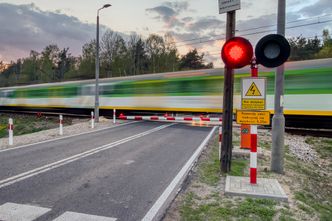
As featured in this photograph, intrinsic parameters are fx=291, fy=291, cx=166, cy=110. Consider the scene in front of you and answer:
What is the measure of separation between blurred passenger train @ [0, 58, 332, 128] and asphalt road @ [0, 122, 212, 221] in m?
8.33

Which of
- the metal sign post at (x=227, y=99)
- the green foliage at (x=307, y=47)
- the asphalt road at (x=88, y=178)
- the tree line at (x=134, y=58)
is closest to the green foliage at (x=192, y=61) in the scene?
the tree line at (x=134, y=58)

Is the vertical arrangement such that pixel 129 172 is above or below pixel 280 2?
below

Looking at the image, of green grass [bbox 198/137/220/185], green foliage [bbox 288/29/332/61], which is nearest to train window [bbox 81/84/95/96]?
green grass [bbox 198/137/220/185]

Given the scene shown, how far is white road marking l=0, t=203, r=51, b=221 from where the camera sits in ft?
13.8

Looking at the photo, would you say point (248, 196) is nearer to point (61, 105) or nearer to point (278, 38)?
point (278, 38)

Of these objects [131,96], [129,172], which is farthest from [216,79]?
[129,172]

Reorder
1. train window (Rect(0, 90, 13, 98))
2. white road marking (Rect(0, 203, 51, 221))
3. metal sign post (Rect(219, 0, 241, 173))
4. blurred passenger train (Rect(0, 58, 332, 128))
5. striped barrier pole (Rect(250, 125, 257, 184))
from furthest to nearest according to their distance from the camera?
train window (Rect(0, 90, 13, 98)) → blurred passenger train (Rect(0, 58, 332, 128)) → metal sign post (Rect(219, 0, 241, 173)) → striped barrier pole (Rect(250, 125, 257, 184)) → white road marking (Rect(0, 203, 51, 221))

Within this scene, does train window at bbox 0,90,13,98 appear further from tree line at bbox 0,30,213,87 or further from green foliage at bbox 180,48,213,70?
green foliage at bbox 180,48,213,70

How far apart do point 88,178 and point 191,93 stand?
49.2ft

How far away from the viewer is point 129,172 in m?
6.92

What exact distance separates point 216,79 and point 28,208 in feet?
54.2

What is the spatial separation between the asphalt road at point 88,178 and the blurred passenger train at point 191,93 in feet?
27.3

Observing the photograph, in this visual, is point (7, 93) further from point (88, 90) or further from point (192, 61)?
point (192, 61)

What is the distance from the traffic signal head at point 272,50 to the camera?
5.71 metres
